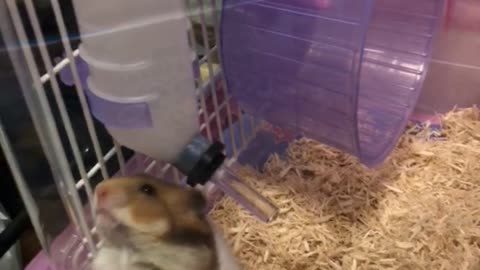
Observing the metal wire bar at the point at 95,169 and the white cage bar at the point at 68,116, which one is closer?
the white cage bar at the point at 68,116

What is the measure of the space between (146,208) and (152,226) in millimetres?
23

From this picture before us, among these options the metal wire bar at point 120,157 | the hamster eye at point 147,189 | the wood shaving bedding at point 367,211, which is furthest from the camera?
the wood shaving bedding at point 367,211

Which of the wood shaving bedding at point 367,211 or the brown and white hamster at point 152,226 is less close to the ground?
the brown and white hamster at point 152,226

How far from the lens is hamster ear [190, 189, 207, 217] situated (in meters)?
0.90

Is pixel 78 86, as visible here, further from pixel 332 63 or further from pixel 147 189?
pixel 332 63

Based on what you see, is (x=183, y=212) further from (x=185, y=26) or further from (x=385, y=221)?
(x=385, y=221)

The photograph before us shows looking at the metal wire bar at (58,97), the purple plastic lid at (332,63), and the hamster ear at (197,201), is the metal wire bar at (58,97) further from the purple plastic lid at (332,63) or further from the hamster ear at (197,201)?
the purple plastic lid at (332,63)

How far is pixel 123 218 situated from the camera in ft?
2.83

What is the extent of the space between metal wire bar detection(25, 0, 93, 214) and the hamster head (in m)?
0.06

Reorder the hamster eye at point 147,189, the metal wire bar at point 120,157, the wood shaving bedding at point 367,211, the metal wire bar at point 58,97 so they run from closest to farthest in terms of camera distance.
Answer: the metal wire bar at point 58,97 < the hamster eye at point 147,189 < the metal wire bar at point 120,157 < the wood shaving bedding at point 367,211

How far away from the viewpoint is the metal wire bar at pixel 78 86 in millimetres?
795

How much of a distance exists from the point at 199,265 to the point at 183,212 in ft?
0.22

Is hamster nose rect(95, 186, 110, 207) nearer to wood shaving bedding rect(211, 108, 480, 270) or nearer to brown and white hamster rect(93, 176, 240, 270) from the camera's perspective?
brown and white hamster rect(93, 176, 240, 270)

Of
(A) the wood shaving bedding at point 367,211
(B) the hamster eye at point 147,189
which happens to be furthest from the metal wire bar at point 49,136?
(A) the wood shaving bedding at point 367,211
